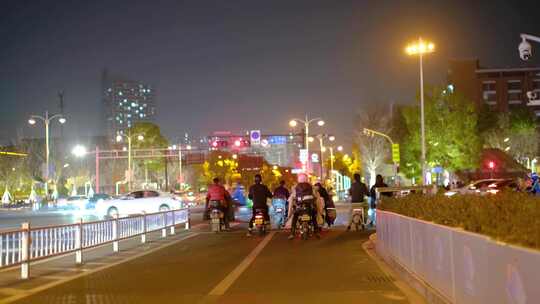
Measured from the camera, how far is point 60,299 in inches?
396

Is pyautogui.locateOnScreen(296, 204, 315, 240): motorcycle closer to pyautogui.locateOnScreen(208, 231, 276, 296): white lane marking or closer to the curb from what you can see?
pyautogui.locateOnScreen(208, 231, 276, 296): white lane marking

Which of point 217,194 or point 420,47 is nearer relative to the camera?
point 217,194

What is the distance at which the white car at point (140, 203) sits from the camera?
3947cm

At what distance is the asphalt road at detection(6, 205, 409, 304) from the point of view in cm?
996

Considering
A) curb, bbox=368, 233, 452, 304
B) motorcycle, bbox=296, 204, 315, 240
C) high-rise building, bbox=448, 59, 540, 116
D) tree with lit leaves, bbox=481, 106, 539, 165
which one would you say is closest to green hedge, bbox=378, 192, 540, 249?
curb, bbox=368, 233, 452, 304

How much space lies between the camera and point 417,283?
10.2 meters

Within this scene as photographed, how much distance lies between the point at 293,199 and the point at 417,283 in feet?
32.6

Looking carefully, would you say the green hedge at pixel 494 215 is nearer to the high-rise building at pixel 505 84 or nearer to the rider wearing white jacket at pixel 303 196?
the rider wearing white jacket at pixel 303 196

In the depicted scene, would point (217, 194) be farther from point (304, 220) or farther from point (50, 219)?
point (50, 219)

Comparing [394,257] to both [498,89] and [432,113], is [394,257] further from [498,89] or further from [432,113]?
[498,89]

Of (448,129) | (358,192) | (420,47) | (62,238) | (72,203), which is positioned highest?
(420,47)

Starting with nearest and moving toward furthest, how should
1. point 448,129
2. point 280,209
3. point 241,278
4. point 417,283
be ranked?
point 417,283, point 241,278, point 280,209, point 448,129

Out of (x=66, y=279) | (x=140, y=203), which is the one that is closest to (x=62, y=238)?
(x=66, y=279)

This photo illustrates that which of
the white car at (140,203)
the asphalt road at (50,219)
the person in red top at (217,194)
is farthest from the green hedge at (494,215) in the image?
the white car at (140,203)
